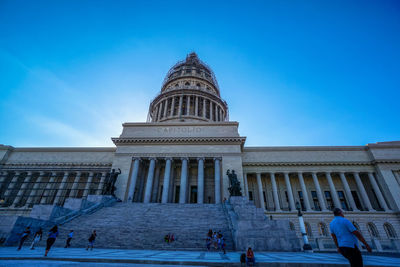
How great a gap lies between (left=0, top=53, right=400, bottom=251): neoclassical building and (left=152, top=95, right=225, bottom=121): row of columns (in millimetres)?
11491

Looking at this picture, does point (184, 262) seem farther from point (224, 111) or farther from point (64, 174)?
point (224, 111)

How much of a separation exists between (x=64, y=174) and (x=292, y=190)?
37.7m

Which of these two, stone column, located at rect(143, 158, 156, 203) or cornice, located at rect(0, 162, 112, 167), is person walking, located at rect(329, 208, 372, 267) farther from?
cornice, located at rect(0, 162, 112, 167)

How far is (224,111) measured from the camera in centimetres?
4928

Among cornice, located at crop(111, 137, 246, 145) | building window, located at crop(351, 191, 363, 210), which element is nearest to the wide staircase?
cornice, located at crop(111, 137, 246, 145)

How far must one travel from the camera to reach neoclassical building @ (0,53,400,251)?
2716cm

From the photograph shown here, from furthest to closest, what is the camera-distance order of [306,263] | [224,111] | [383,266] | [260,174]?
[224,111], [260,174], [306,263], [383,266]

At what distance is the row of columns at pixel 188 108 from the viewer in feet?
144

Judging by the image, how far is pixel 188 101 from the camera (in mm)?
44312

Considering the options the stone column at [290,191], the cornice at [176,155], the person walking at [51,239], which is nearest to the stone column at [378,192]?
A: the stone column at [290,191]

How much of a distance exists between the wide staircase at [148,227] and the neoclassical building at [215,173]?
22.6ft

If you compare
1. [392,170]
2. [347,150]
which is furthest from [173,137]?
[392,170]

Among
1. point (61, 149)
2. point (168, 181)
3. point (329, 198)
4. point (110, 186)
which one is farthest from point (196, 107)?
point (329, 198)

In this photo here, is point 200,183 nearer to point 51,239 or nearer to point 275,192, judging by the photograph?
point 275,192
